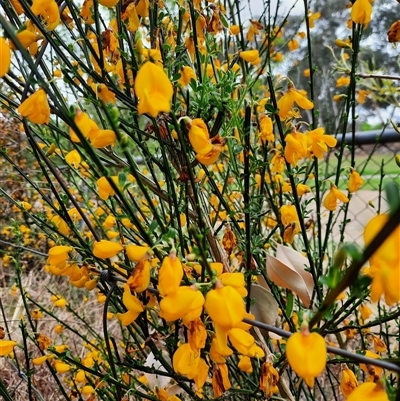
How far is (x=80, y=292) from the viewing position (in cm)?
284

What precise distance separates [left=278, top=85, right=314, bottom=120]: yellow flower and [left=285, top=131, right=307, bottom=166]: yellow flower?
47 mm

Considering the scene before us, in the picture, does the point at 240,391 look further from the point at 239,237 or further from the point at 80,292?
the point at 80,292

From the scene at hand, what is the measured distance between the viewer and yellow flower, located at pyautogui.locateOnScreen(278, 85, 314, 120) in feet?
2.46

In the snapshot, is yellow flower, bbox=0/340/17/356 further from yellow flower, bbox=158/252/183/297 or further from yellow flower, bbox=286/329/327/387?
yellow flower, bbox=286/329/327/387

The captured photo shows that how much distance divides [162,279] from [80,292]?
253cm

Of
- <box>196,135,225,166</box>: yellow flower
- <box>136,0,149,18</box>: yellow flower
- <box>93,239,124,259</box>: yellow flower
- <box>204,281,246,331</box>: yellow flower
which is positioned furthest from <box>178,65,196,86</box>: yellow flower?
<box>204,281,246,331</box>: yellow flower

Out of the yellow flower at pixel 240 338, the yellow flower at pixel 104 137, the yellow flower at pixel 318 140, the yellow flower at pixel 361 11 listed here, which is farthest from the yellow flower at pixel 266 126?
the yellow flower at pixel 240 338

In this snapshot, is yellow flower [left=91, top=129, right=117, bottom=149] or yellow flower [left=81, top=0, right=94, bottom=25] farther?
yellow flower [left=81, top=0, right=94, bottom=25]

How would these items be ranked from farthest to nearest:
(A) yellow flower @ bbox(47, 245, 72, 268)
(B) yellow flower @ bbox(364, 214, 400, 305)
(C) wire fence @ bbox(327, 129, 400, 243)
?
(C) wire fence @ bbox(327, 129, 400, 243) < (A) yellow flower @ bbox(47, 245, 72, 268) < (B) yellow flower @ bbox(364, 214, 400, 305)

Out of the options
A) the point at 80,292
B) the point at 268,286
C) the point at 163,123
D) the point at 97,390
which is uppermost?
the point at 80,292

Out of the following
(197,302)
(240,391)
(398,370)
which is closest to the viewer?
(398,370)

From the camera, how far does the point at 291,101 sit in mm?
758

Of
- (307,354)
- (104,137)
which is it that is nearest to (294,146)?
(104,137)

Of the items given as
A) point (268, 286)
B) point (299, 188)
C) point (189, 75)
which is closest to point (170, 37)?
point (189, 75)
